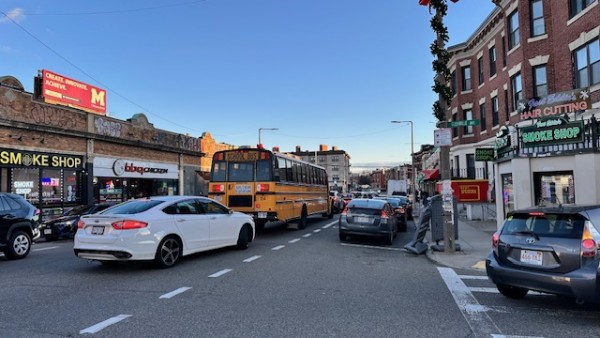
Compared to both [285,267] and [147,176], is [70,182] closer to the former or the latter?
[147,176]

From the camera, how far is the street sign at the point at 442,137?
1213 centimetres

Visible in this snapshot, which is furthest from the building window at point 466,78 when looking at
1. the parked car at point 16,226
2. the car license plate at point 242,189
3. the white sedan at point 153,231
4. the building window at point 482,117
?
the parked car at point 16,226

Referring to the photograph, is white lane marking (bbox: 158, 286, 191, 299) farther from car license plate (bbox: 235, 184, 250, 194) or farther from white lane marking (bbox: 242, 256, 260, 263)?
car license plate (bbox: 235, 184, 250, 194)

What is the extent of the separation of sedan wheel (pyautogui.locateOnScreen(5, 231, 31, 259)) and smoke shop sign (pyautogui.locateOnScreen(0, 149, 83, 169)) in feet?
30.9

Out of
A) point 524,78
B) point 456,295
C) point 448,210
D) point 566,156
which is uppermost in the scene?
point 524,78

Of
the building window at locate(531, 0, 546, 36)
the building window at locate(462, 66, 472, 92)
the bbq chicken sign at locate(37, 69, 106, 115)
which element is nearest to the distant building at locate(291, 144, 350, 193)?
the building window at locate(462, 66, 472, 92)

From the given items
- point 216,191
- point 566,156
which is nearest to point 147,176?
point 216,191

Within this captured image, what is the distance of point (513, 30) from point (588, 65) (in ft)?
21.0

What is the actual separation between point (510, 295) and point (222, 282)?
15.8 ft

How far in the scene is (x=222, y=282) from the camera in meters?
7.88

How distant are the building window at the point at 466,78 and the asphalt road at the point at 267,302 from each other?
2352 centimetres

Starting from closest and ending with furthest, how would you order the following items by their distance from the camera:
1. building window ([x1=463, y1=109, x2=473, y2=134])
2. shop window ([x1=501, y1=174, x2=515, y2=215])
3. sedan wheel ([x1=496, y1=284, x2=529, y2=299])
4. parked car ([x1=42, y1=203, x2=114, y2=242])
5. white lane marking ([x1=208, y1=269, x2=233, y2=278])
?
sedan wheel ([x1=496, y1=284, x2=529, y2=299]) → white lane marking ([x1=208, y1=269, x2=233, y2=278]) → shop window ([x1=501, y1=174, x2=515, y2=215]) → parked car ([x1=42, y1=203, x2=114, y2=242]) → building window ([x1=463, y1=109, x2=473, y2=134])

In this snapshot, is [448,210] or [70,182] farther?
[70,182]

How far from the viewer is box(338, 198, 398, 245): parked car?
1381cm
